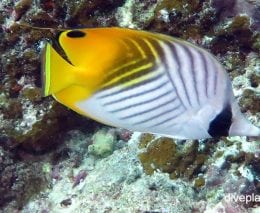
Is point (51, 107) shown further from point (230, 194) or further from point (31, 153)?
point (230, 194)

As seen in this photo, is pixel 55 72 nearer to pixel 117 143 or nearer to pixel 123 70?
pixel 123 70

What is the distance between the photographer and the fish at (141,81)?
129 cm

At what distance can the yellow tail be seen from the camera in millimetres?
1264

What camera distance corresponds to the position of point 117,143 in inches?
150

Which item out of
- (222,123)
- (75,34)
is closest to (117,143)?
(222,123)

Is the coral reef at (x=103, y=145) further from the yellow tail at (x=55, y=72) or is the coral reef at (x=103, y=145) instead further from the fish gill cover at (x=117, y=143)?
the yellow tail at (x=55, y=72)

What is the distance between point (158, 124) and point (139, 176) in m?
1.91

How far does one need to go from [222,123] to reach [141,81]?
34 cm

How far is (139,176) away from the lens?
10.5 feet

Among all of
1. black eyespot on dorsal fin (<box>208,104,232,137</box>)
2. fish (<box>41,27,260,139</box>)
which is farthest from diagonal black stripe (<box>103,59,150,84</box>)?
black eyespot on dorsal fin (<box>208,104,232,137</box>)

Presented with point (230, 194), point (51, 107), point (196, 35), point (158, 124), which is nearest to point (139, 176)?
point (230, 194)

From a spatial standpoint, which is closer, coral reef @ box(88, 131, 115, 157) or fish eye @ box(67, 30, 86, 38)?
fish eye @ box(67, 30, 86, 38)

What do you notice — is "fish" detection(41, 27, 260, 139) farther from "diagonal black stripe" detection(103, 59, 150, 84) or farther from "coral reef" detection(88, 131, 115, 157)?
"coral reef" detection(88, 131, 115, 157)

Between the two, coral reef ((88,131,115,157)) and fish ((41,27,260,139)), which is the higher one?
fish ((41,27,260,139))
